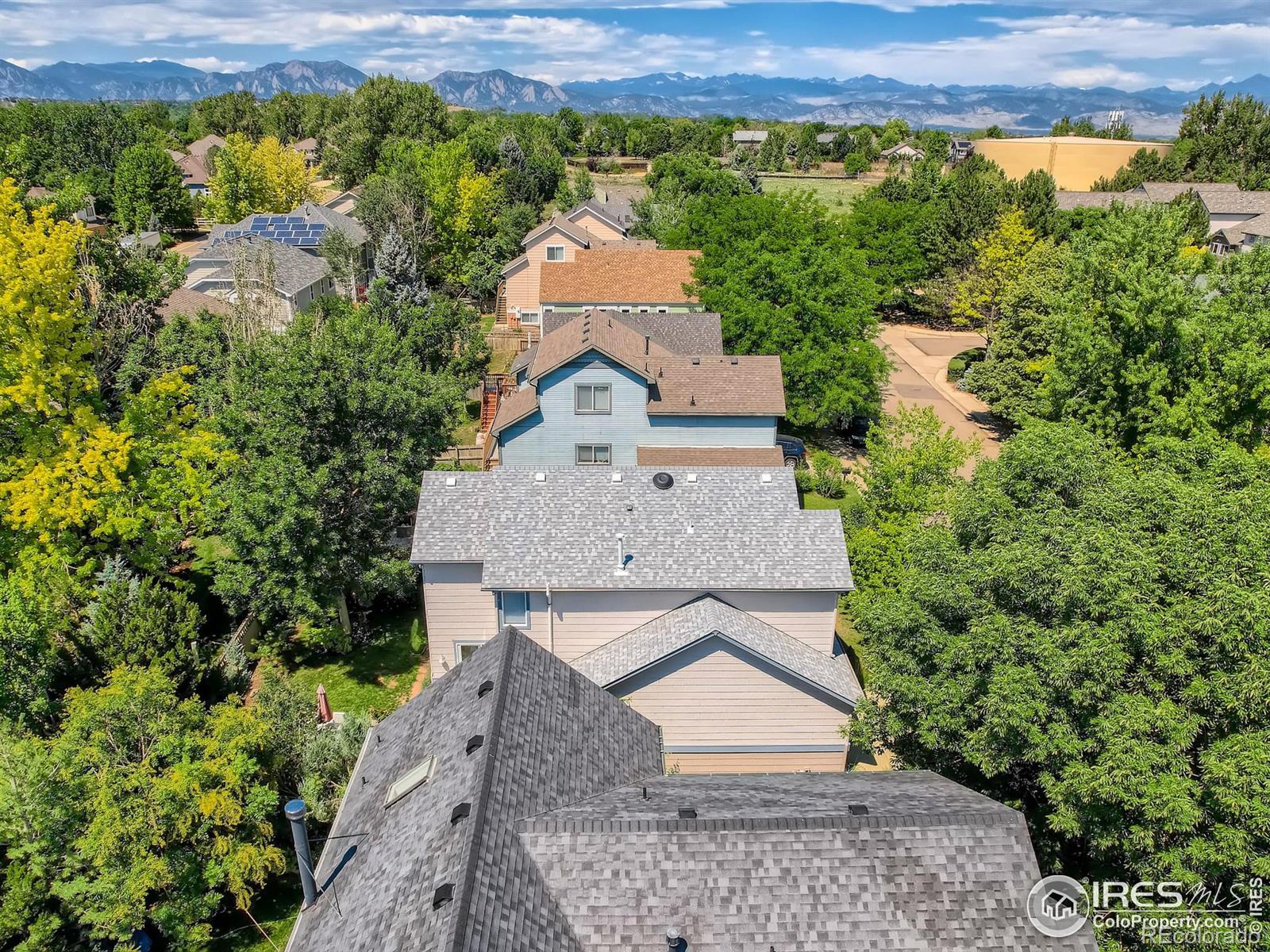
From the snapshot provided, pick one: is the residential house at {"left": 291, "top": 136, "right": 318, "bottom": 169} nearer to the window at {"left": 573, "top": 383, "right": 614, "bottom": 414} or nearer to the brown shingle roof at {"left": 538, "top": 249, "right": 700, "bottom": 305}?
the brown shingle roof at {"left": 538, "top": 249, "right": 700, "bottom": 305}

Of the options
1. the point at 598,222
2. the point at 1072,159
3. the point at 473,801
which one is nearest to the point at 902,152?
the point at 1072,159

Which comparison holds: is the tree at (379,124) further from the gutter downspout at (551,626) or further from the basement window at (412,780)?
the basement window at (412,780)

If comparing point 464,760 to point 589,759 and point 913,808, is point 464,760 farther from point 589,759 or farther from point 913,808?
point 913,808

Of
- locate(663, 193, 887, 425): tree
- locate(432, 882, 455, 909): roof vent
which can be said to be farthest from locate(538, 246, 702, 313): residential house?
locate(432, 882, 455, 909): roof vent

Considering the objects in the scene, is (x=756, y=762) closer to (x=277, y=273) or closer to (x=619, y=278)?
(x=619, y=278)

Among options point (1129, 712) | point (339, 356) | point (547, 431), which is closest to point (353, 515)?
point (339, 356)

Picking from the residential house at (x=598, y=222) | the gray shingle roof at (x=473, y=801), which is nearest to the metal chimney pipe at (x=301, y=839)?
the gray shingle roof at (x=473, y=801)
